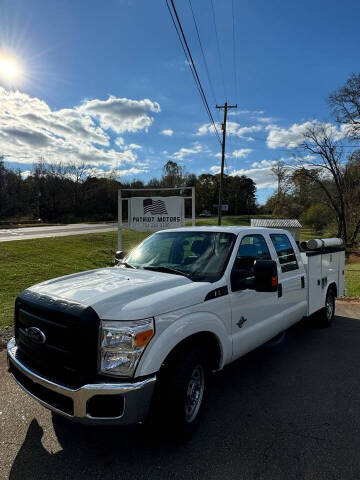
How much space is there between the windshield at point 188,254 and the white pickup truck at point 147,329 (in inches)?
0.6

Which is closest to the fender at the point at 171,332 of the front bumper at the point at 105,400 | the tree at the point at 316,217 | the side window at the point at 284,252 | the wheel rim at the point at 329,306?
the front bumper at the point at 105,400

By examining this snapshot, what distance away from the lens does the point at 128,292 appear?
266 centimetres

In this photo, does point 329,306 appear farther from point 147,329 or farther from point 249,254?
point 147,329

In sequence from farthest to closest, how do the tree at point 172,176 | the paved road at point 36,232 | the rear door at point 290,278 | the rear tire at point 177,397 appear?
1. the tree at point 172,176
2. the paved road at point 36,232
3. the rear door at point 290,278
4. the rear tire at point 177,397

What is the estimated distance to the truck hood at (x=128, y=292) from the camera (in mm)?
2427

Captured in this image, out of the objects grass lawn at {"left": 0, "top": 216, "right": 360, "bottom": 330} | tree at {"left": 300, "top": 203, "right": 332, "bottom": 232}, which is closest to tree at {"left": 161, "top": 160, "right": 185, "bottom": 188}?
tree at {"left": 300, "top": 203, "right": 332, "bottom": 232}

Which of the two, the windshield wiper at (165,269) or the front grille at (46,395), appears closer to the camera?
the front grille at (46,395)

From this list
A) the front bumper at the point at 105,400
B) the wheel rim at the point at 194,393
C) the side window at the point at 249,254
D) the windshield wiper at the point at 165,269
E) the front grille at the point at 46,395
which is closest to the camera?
the front bumper at the point at 105,400

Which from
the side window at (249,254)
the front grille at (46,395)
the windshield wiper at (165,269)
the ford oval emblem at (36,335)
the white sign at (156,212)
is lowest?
the front grille at (46,395)

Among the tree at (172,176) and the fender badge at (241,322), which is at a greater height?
the tree at (172,176)

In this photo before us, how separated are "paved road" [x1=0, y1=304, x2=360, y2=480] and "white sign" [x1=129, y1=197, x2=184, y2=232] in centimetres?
709

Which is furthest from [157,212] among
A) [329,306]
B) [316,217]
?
[316,217]

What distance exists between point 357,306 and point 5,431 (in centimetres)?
779

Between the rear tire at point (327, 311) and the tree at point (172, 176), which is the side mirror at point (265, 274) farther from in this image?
the tree at point (172, 176)
